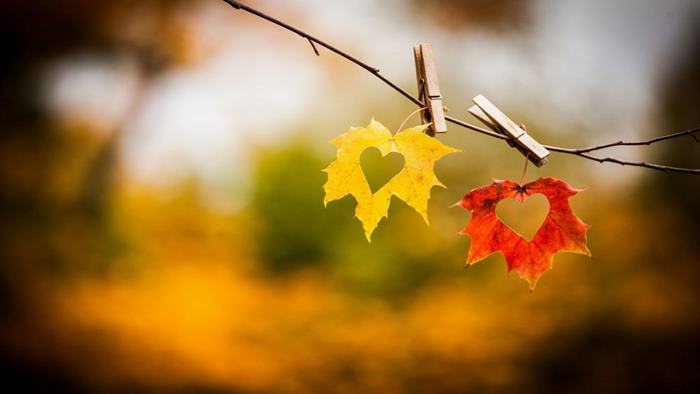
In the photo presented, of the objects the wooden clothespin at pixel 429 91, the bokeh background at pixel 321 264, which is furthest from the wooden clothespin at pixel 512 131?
the bokeh background at pixel 321 264

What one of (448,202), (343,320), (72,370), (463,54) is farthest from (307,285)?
(463,54)

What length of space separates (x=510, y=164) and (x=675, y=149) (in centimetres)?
171

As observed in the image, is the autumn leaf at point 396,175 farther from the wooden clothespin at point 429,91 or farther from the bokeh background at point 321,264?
the bokeh background at point 321,264

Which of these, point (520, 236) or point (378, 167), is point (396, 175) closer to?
point (520, 236)

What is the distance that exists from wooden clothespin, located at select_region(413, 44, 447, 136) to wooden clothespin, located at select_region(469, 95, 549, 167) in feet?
0.17

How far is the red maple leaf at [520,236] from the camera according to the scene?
848 millimetres

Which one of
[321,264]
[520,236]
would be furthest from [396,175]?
[321,264]

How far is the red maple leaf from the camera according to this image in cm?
85

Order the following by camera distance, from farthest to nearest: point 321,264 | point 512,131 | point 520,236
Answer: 1. point 321,264
2. point 520,236
3. point 512,131

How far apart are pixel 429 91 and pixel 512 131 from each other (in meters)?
0.14

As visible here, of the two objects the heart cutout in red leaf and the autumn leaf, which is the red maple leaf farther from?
the heart cutout in red leaf

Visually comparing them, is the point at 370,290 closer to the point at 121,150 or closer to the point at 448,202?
the point at 448,202

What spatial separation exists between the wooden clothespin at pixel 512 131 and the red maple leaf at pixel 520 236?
0.08 m

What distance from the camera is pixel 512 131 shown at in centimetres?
77
